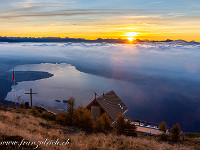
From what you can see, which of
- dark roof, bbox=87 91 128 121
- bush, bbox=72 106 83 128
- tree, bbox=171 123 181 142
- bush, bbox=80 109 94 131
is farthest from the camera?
dark roof, bbox=87 91 128 121

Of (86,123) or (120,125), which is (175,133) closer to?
(120,125)

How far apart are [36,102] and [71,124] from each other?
3394 centimetres

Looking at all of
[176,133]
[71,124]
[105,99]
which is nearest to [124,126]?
[71,124]

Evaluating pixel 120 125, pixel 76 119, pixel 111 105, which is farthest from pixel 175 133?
pixel 76 119

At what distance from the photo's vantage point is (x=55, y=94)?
61.0 metres

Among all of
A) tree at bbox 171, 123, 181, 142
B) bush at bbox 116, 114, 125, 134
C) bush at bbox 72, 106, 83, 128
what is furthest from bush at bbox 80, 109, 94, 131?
tree at bbox 171, 123, 181, 142

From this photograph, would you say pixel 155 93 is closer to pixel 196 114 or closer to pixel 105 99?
pixel 196 114

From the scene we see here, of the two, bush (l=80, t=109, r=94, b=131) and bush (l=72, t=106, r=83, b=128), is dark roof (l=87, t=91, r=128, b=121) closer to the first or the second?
bush (l=72, t=106, r=83, b=128)

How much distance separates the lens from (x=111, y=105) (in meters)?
31.2

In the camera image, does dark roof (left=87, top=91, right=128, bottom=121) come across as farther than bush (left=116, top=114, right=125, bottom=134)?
Yes

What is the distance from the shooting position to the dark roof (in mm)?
28938

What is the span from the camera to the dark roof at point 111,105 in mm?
28938

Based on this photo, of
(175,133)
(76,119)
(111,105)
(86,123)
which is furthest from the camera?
(111,105)

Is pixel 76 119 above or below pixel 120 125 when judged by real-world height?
above
